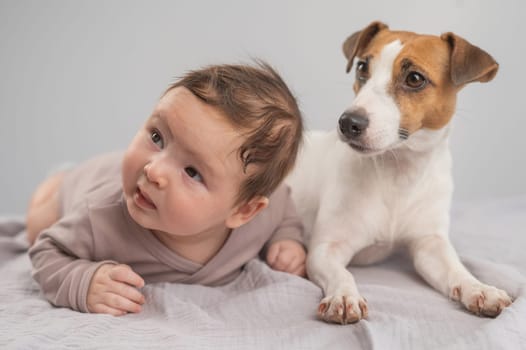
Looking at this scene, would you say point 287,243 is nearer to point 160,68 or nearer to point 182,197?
point 182,197

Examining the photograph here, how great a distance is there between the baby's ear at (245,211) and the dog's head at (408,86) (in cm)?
26

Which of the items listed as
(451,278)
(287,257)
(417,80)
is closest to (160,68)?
(287,257)

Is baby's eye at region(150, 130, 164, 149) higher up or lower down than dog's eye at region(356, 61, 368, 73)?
lower down

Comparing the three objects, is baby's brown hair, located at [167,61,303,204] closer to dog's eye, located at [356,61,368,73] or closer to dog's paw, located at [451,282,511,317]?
dog's eye, located at [356,61,368,73]

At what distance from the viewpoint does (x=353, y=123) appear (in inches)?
58.8

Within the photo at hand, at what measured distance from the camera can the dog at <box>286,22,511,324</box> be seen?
4.93 feet

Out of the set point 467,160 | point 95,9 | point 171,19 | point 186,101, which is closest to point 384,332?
point 186,101

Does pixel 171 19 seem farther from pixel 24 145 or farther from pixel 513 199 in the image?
pixel 513 199

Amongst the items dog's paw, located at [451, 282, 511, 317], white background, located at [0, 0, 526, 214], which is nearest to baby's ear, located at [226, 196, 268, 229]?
dog's paw, located at [451, 282, 511, 317]

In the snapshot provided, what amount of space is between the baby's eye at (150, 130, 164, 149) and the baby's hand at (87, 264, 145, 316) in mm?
295

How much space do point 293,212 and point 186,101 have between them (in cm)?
64

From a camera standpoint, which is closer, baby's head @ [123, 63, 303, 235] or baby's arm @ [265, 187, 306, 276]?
baby's head @ [123, 63, 303, 235]

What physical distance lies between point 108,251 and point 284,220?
1.80ft

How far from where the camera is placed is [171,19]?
9.29 feet
